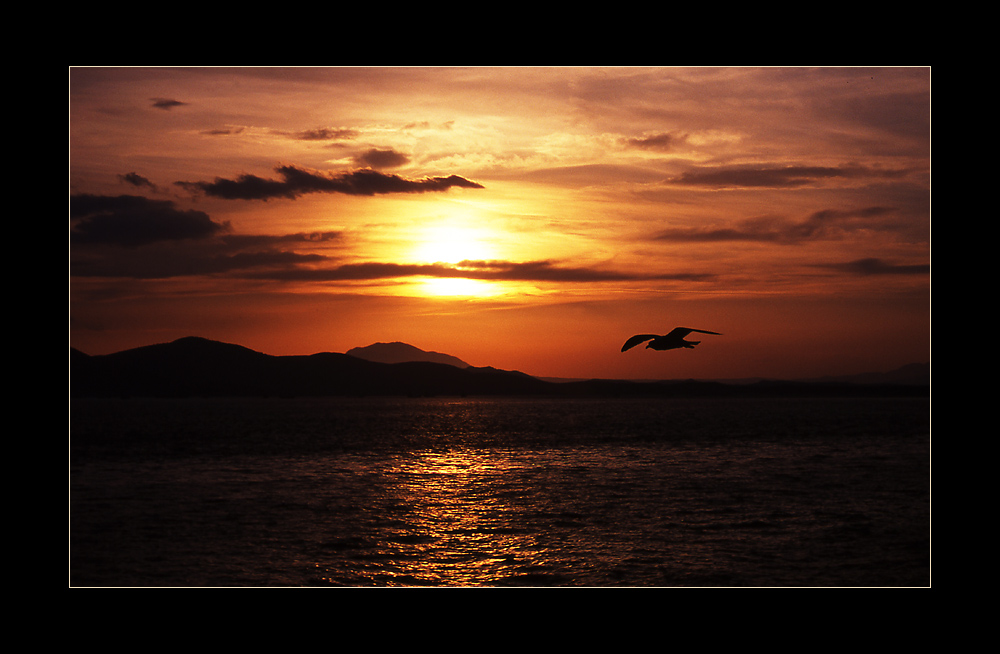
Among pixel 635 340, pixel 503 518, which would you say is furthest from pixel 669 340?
pixel 503 518

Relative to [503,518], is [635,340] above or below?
above

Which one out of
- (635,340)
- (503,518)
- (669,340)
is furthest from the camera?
(503,518)

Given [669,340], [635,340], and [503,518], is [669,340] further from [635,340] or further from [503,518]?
[503,518]

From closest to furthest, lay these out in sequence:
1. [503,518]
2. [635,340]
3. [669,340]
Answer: [635,340] < [669,340] < [503,518]

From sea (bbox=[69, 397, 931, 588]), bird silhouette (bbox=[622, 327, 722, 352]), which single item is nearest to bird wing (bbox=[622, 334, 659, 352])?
bird silhouette (bbox=[622, 327, 722, 352])

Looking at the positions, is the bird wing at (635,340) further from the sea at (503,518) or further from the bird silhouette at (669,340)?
the sea at (503,518)

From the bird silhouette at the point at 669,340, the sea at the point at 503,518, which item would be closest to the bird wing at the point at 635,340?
the bird silhouette at the point at 669,340

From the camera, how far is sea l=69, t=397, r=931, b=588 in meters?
31.2

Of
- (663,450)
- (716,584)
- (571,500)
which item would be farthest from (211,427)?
(716,584)

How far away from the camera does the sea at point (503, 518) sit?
31.2 m

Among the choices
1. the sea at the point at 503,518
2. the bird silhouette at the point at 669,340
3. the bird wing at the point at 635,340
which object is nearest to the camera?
the bird wing at the point at 635,340

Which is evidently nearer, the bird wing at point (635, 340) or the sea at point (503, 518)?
the bird wing at point (635, 340)

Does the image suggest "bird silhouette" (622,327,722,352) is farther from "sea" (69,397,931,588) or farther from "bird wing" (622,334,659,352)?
"sea" (69,397,931,588)

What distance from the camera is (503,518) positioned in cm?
4419
